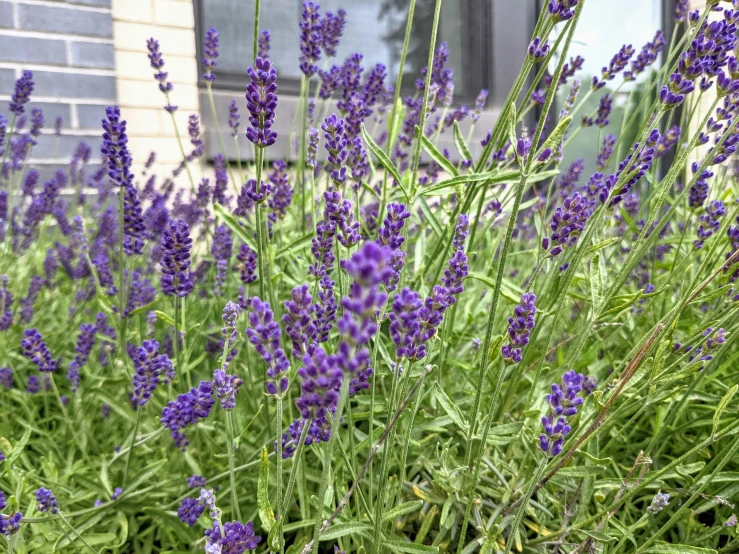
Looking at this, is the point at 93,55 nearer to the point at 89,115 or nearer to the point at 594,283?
the point at 89,115

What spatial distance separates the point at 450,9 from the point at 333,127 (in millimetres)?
4448

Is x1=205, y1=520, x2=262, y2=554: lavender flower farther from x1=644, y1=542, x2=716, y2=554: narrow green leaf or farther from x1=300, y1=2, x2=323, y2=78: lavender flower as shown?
x1=300, y1=2, x2=323, y2=78: lavender flower

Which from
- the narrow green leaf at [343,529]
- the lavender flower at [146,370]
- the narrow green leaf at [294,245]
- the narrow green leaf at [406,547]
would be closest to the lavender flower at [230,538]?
the narrow green leaf at [343,529]

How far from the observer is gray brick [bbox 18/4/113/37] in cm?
299

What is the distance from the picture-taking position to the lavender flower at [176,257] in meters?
1.00

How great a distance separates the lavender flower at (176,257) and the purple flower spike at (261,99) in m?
0.28

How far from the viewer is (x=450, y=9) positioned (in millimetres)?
4816

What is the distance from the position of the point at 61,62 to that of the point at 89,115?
1.00 feet

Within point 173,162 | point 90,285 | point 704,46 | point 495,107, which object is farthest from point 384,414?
point 495,107

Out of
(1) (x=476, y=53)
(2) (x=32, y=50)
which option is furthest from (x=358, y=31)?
(2) (x=32, y=50)

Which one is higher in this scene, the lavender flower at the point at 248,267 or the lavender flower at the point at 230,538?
the lavender flower at the point at 248,267

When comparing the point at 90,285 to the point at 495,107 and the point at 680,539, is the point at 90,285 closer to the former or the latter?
the point at 680,539

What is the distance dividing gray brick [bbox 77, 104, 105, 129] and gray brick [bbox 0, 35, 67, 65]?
0.84 ft

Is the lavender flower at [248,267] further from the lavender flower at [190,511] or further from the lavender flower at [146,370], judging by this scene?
the lavender flower at [190,511]
